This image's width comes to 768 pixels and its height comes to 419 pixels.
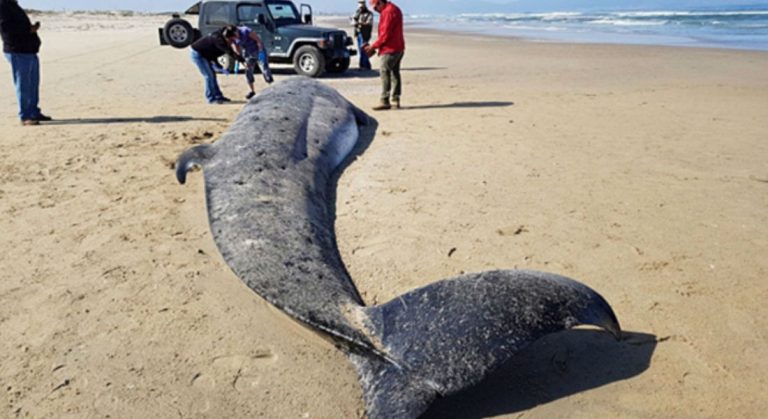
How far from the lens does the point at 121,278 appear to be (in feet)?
12.9

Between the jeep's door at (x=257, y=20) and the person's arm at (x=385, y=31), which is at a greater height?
the jeep's door at (x=257, y=20)

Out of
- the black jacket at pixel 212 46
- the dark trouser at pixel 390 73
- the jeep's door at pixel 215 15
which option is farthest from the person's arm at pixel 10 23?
the jeep's door at pixel 215 15

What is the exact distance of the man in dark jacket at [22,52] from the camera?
811cm

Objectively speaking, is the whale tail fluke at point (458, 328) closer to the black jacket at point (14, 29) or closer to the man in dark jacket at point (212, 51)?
the black jacket at point (14, 29)

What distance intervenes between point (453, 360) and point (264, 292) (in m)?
1.19

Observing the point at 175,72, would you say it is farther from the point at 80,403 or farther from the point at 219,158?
the point at 80,403

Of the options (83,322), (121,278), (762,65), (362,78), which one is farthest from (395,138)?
(762,65)

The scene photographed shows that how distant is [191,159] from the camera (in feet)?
17.4

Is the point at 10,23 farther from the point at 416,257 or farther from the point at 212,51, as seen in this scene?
the point at 416,257

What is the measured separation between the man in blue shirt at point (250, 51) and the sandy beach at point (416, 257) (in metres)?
1.83

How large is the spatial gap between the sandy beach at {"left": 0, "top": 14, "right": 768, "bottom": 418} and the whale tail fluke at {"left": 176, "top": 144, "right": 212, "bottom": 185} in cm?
17

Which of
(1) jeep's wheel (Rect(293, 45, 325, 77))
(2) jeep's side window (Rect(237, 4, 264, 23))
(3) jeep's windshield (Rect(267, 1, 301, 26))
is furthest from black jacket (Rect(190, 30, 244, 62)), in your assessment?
(3) jeep's windshield (Rect(267, 1, 301, 26))

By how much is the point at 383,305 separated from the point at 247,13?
13.5 m

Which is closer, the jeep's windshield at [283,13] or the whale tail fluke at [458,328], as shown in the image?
the whale tail fluke at [458,328]
